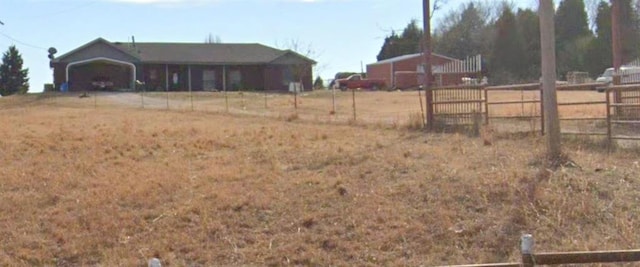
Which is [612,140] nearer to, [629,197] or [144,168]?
[629,197]

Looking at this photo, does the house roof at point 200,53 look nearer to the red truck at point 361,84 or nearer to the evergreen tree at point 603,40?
the red truck at point 361,84

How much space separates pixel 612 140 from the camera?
1173cm

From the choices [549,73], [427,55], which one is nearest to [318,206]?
[549,73]

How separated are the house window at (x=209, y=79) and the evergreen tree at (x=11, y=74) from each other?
20702 mm

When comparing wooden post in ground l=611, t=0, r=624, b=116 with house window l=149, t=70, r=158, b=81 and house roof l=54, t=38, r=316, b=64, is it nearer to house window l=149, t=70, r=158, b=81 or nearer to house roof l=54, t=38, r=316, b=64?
house roof l=54, t=38, r=316, b=64

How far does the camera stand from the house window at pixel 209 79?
56469mm

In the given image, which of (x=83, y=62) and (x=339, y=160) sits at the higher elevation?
(x=83, y=62)

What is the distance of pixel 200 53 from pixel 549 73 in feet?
162

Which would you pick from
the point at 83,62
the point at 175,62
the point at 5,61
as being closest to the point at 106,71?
the point at 83,62

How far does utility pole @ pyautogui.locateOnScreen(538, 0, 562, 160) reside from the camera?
9.86 m

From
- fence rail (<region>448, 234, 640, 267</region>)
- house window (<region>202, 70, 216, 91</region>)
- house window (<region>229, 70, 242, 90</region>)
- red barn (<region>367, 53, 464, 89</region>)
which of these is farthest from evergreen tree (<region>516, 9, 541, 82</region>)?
fence rail (<region>448, 234, 640, 267</region>)

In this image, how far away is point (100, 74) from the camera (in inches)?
2157

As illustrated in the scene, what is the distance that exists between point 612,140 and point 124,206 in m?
8.71

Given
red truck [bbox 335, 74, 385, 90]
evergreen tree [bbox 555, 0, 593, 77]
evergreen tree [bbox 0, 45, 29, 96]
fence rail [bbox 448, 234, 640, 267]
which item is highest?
evergreen tree [bbox 555, 0, 593, 77]
